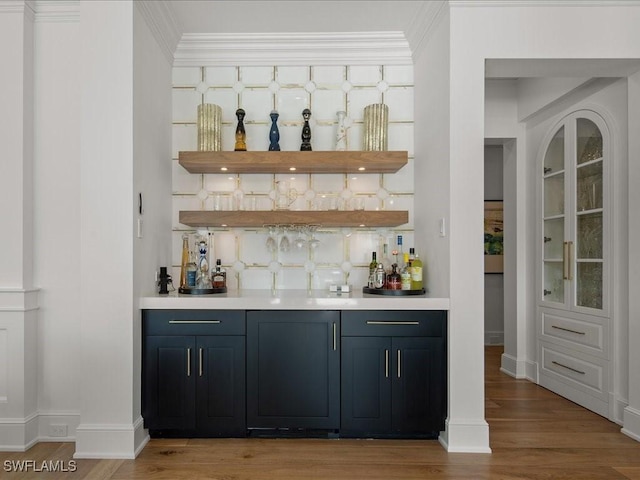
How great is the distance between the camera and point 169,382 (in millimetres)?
2682

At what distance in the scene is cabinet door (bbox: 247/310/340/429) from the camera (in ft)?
8.82

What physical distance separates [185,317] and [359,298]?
1.08 m

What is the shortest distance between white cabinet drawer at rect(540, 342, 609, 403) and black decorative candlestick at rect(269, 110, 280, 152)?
284cm

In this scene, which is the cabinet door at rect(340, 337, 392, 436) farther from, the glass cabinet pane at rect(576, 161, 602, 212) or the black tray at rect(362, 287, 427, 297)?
the glass cabinet pane at rect(576, 161, 602, 212)

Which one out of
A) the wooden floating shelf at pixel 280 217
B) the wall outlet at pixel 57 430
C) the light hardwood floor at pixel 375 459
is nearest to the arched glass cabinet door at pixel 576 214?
the light hardwood floor at pixel 375 459

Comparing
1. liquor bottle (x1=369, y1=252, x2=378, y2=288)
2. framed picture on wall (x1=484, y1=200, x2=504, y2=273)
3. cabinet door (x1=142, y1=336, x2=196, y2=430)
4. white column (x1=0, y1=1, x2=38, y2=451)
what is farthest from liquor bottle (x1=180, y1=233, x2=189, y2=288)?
framed picture on wall (x1=484, y1=200, x2=504, y2=273)

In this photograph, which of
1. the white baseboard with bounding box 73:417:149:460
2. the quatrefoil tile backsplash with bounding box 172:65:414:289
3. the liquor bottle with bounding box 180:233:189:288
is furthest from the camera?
the quatrefoil tile backsplash with bounding box 172:65:414:289

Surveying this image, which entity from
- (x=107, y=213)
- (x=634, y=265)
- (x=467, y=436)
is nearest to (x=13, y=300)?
(x=107, y=213)

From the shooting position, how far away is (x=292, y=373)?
2.70 m

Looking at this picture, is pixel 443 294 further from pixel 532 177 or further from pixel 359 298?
pixel 532 177

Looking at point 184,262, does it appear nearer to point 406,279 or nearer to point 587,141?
point 406,279

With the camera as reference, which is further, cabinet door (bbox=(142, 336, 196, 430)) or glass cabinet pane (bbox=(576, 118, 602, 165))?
glass cabinet pane (bbox=(576, 118, 602, 165))

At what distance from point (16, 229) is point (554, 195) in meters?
4.06

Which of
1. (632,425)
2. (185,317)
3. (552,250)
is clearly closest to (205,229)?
(185,317)
